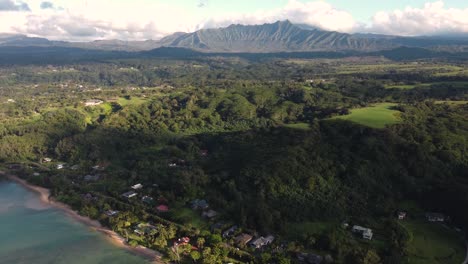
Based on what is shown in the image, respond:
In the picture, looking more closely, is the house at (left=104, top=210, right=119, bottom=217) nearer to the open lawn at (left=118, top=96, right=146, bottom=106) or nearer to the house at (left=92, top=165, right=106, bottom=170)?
the house at (left=92, top=165, right=106, bottom=170)

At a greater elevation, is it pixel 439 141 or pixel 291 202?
pixel 439 141

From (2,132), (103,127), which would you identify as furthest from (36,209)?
(2,132)

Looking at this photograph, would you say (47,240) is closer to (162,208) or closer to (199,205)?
(162,208)

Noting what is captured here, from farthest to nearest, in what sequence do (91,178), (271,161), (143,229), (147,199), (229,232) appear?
(91,178) < (271,161) < (147,199) < (143,229) < (229,232)

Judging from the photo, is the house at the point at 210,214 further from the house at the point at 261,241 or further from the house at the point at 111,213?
the house at the point at 111,213

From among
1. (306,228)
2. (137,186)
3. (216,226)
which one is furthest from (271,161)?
(137,186)

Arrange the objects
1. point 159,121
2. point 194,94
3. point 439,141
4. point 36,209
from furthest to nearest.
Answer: point 194,94 → point 159,121 → point 439,141 → point 36,209

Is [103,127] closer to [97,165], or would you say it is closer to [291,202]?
[97,165]
